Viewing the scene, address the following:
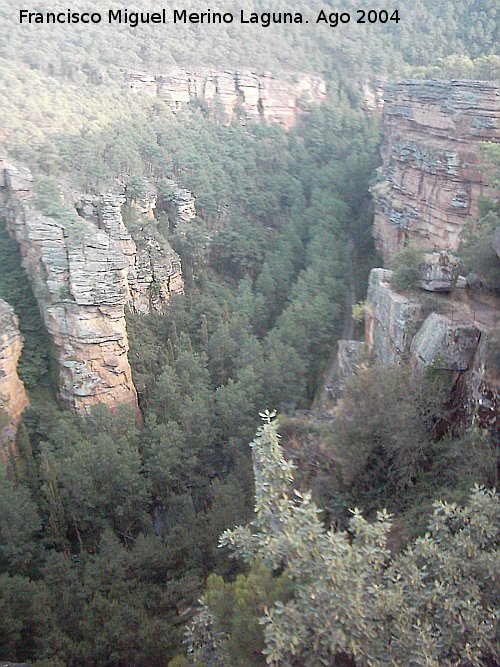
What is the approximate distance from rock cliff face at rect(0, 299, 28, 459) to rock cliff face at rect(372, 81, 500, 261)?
1386cm

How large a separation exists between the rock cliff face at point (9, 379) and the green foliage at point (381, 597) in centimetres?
1376

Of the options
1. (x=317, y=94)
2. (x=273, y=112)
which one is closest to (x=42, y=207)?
(x=273, y=112)

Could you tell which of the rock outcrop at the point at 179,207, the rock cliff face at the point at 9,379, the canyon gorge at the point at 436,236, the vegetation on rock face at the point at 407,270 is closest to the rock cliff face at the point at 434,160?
the canyon gorge at the point at 436,236

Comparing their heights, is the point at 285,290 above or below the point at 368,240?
below

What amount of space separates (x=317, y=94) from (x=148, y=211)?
22.5 m

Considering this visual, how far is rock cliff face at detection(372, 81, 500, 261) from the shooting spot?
71.4 feet

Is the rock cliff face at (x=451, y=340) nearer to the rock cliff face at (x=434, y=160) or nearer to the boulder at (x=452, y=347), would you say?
the boulder at (x=452, y=347)

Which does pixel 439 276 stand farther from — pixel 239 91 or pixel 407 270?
pixel 239 91

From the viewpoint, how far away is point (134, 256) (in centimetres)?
2520

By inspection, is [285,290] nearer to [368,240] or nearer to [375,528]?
[368,240]

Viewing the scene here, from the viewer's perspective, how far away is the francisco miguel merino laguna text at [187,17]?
37.7 m

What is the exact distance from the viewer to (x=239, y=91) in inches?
1592

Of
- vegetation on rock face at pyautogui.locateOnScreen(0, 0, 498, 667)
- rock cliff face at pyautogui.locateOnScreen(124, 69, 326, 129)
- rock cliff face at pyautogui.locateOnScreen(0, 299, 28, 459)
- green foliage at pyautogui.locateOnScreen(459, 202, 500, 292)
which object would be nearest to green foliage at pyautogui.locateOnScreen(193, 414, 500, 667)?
vegetation on rock face at pyautogui.locateOnScreen(0, 0, 498, 667)

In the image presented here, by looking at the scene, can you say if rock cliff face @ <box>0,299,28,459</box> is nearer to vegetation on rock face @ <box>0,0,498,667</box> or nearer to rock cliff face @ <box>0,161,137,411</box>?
vegetation on rock face @ <box>0,0,498,667</box>
